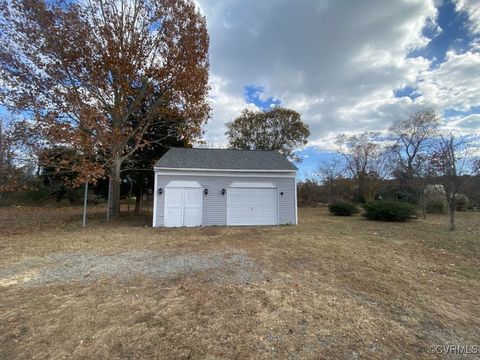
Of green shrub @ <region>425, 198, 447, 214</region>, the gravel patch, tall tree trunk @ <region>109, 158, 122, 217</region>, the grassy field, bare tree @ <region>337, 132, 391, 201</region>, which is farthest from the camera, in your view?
bare tree @ <region>337, 132, 391, 201</region>

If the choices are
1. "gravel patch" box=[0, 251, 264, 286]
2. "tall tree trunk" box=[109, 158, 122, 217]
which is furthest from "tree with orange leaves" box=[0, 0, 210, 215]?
"gravel patch" box=[0, 251, 264, 286]

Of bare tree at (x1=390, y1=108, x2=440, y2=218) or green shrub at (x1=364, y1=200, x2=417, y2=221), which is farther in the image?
bare tree at (x1=390, y1=108, x2=440, y2=218)

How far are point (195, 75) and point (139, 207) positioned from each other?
9.71 metres

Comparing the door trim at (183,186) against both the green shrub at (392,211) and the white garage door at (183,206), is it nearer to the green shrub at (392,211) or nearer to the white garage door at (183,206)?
the white garage door at (183,206)

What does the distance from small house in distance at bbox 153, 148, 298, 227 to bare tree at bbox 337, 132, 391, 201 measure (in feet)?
43.5

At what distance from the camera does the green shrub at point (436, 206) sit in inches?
683

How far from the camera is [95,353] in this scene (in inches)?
99.4

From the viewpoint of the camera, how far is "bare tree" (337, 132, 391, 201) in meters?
22.4

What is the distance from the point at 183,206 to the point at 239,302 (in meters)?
8.25

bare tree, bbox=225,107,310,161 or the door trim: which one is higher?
bare tree, bbox=225,107,310,161

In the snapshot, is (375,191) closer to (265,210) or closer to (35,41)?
(265,210)

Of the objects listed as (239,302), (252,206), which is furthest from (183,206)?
(239,302)

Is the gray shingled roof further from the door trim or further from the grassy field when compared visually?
the grassy field

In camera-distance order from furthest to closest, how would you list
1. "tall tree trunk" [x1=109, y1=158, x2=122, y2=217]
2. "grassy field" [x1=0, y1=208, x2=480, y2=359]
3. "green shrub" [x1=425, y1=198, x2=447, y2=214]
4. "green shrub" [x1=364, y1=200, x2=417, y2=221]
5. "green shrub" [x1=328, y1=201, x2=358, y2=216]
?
"green shrub" [x1=425, y1=198, x2=447, y2=214]
"green shrub" [x1=328, y1=201, x2=358, y2=216]
"green shrub" [x1=364, y1=200, x2=417, y2=221]
"tall tree trunk" [x1=109, y1=158, x2=122, y2=217]
"grassy field" [x1=0, y1=208, x2=480, y2=359]
